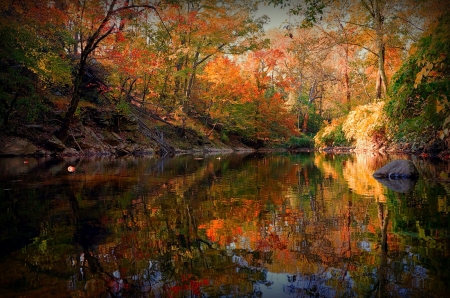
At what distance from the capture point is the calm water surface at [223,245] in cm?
235

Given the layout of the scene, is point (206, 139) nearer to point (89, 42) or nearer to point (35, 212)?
point (89, 42)

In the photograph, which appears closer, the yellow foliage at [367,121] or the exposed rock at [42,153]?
the exposed rock at [42,153]

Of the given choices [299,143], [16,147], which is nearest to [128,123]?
[16,147]

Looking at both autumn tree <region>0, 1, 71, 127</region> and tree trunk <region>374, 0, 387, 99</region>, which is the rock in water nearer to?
tree trunk <region>374, 0, 387, 99</region>

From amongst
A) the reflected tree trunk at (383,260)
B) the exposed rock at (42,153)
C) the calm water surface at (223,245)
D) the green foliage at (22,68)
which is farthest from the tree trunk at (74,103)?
the reflected tree trunk at (383,260)

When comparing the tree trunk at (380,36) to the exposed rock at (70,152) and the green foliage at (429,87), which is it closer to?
the green foliage at (429,87)

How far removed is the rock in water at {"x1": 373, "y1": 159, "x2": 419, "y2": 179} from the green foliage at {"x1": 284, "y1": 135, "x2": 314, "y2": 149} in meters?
31.5

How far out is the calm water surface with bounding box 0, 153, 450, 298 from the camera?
2.35m

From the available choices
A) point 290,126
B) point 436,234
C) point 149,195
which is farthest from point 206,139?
point 436,234

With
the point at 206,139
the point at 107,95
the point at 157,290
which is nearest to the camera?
the point at 157,290

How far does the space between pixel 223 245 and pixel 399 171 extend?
7.73 meters

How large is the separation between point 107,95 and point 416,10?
62.6 feet

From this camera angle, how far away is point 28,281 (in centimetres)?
238

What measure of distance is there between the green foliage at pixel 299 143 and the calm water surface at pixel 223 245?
35.5m
